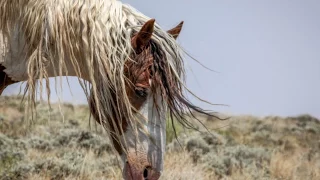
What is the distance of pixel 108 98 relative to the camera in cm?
283

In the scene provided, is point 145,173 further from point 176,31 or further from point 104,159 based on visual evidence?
point 104,159

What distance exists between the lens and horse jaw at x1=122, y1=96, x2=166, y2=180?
2.77 meters

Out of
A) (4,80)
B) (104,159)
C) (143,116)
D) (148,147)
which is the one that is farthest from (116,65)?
(104,159)

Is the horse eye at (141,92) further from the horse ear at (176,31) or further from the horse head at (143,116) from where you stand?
the horse ear at (176,31)

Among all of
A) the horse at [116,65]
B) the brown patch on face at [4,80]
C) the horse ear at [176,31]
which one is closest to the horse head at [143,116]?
the horse at [116,65]

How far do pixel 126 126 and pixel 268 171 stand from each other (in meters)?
4.73

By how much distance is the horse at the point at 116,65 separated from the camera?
279cm

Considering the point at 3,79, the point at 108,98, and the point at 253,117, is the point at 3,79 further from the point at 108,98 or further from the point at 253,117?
the point at 253,117

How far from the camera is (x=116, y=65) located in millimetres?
2795

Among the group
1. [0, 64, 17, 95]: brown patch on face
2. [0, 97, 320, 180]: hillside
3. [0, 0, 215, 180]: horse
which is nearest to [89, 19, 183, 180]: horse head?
[0, 0, 215, 180]: horse

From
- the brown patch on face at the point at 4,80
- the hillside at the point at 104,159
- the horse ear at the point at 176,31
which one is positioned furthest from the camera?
the hillside at the point at 104,159

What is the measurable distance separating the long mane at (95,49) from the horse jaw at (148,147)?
0.31 feet

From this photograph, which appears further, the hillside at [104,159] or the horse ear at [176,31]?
the hillside at [104,159]

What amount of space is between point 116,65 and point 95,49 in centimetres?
15
